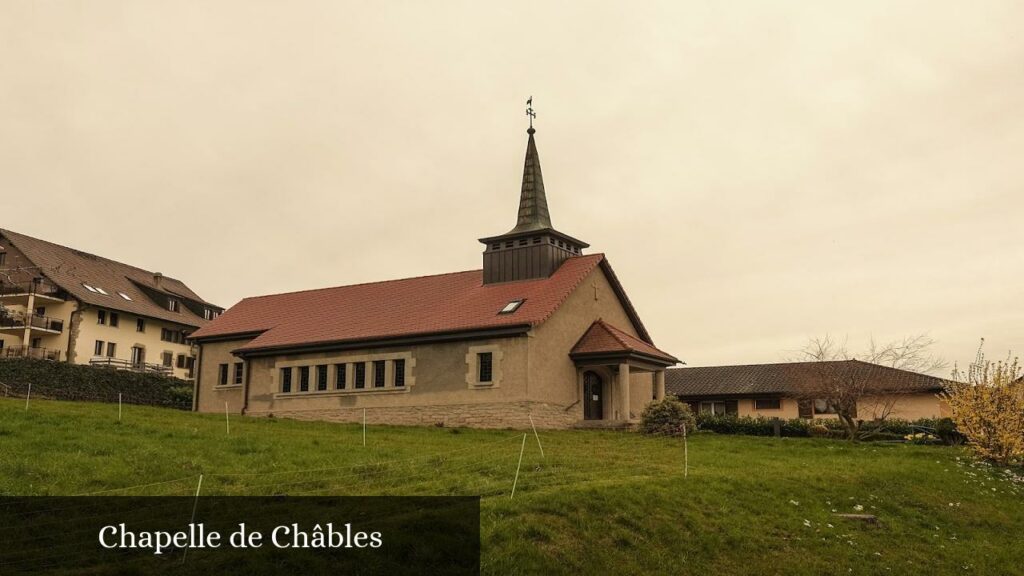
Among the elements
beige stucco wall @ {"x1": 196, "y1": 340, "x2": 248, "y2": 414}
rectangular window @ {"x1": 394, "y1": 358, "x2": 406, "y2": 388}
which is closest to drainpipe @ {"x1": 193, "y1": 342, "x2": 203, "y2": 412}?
beige stucco wall @ {"x1": 196, "y1": 340, "x2": 248, "y2": 414}

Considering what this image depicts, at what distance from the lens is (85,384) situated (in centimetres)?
4994

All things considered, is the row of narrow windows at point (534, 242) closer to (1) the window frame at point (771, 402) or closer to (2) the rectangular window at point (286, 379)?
(2) the rectangular window at point (286, 379)

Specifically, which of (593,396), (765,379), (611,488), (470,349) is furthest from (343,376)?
(765,379)

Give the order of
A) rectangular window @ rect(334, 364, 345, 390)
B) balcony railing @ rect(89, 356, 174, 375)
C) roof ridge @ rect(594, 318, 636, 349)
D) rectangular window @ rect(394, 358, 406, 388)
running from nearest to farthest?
roof ridge @ rect(594, 318, 636, 349), rectangular window @ rect(394, 358, 406, 388), rectangular window @ rect(334, 364, 345, 390), balcony railing @ rect(89, 356, 174, 375)

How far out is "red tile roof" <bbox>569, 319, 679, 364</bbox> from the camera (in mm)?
35906

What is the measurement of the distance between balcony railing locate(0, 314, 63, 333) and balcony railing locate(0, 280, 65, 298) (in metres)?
1.67

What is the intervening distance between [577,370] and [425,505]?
21810 millimetres

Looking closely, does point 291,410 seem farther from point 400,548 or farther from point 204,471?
point 400,548

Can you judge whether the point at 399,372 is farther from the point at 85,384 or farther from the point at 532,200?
the point at 85,384

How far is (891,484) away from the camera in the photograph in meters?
22.3

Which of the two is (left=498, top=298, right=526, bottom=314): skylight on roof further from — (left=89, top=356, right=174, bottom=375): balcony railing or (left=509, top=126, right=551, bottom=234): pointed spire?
(left=89, top=356, right=174, bottom=375): balcony railing

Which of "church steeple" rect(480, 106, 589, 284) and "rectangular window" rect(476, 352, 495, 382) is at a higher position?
"church steeple" rect(480, 106, 589, 284)

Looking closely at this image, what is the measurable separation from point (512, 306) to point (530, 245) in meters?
4.33

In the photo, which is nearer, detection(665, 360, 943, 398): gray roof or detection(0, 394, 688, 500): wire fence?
detection(0, 394, 688, 500): wire fence
